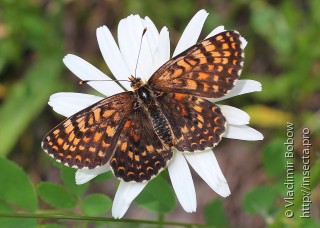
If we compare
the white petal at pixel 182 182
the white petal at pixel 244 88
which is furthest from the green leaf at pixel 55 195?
the white petal at pixel 244 88

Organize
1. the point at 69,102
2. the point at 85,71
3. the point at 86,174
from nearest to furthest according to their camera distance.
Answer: the point at 86,174
the point at 69,102
the point at 85,71

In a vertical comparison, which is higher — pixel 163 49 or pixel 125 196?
pixel 163 49

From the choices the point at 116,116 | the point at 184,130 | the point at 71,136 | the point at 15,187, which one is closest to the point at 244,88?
the point at 184,130

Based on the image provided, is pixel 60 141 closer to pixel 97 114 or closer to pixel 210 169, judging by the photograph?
pixel 97 114

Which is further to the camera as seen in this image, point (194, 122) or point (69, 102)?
point (69, 102)

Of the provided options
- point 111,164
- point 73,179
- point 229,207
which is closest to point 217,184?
point 111,164

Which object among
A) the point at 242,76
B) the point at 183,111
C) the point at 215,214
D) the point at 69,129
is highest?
the point at 69,129

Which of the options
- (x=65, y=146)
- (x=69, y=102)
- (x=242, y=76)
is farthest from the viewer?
(x=242, y=76)
